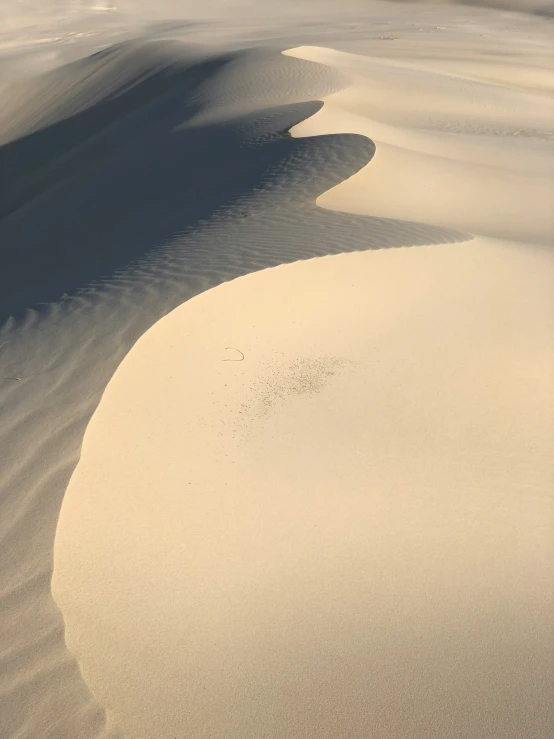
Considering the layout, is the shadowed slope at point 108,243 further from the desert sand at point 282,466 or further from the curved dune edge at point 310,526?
the curved dune edge at point 310,526

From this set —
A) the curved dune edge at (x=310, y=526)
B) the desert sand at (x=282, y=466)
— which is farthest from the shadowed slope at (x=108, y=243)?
the curved dune edge at (x=310, y=526)

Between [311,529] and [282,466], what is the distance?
0.39 m

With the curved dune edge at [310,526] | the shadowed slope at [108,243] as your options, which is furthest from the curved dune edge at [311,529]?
the shadowed slope at [108,243]

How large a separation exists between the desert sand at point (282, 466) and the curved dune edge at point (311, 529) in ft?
0.04

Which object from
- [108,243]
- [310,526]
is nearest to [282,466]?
[310,526]

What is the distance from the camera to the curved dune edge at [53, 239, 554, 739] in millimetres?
2566

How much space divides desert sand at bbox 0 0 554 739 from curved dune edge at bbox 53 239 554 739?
11 millimetres

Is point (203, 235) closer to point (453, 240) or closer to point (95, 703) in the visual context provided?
point (453, 240)

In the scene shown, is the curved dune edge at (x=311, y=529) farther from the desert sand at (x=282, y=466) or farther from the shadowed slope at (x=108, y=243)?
the shadowed slope at (x=108, y=243)

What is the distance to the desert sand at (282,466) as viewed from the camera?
8.38ft

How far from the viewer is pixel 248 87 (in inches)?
520

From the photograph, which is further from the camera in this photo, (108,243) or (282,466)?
(108,243)

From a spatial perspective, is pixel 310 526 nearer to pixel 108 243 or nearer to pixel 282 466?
pixel 282 466

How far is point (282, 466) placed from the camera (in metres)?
3.50
